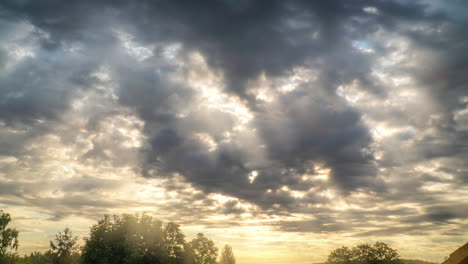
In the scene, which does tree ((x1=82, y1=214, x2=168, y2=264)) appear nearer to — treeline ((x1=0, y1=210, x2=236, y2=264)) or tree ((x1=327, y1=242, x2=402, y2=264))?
treeline ((x1=0, y1=210, x2=236, y2=264))

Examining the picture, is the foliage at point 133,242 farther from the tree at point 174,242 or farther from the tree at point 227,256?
the tree at point 227,256

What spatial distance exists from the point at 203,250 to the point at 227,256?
83870mm

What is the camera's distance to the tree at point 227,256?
144 meters

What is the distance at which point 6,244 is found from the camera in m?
56.4

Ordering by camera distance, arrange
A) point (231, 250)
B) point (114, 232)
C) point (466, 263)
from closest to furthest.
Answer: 1. point (466, 263)
2. point (114, 232)
3. point (231, 250)

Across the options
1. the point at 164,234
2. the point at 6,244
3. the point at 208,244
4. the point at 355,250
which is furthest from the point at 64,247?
the point at 355,250

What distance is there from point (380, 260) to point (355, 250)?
8.34 m

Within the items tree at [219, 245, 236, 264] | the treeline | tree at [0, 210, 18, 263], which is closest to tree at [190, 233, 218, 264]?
the treeline

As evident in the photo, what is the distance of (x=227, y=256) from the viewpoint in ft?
479

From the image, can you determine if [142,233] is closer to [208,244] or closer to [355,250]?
[208,244]

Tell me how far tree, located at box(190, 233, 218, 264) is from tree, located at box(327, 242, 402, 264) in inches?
1708

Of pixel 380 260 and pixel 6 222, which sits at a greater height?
pixel 6 222

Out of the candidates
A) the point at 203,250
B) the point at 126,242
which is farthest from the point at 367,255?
the point at 126,242

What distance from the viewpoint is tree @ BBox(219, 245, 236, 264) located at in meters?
144
